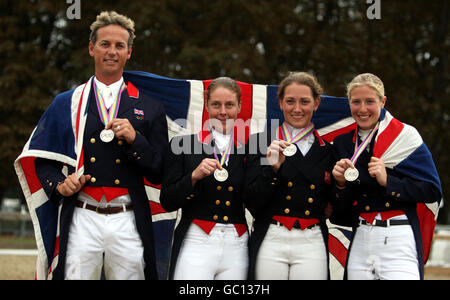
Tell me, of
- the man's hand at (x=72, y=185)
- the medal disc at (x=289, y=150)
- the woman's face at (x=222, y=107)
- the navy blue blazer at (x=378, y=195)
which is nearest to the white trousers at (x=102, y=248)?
the man's hand at (x=72, y=185)

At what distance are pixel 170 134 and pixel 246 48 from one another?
1088 centimetres

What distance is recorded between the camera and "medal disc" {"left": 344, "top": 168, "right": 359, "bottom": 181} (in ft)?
13.7

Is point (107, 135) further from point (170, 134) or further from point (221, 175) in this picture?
point (170, 134)

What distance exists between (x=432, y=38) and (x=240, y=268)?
15763 mm

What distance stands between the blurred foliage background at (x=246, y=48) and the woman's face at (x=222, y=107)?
441 inches

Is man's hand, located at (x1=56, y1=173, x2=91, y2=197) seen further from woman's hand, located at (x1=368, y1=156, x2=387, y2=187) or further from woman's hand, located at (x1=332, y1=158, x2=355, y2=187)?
woman's hand, located at (x1=368, y1=156, x2=387, y2=187)

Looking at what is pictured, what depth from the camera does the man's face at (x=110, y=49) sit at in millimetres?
4570

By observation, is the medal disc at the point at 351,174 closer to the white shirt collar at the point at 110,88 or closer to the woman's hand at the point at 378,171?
the woman's hand at the point at 378,171

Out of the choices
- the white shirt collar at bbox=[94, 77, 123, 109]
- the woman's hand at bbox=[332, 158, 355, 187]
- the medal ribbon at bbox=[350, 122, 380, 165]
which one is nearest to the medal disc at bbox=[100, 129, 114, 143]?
the white shirt collar at bbox=[94, 77, 123, 109]

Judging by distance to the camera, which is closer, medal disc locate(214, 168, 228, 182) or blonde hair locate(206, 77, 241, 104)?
medal disc locate(214, 168, 228, 182)

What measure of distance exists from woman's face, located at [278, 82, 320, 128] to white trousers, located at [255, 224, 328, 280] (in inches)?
33.8

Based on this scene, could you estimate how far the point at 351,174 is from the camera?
4184 millimetres
